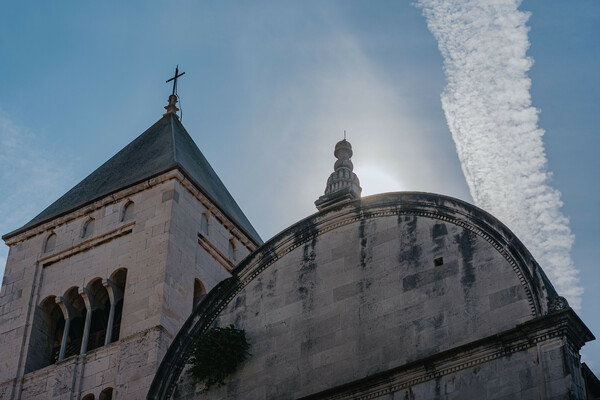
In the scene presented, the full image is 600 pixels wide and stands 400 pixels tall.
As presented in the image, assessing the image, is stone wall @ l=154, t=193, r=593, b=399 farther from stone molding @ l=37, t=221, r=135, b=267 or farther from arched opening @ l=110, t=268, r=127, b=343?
stone molding @ l=37, t=221, r=135, b=267

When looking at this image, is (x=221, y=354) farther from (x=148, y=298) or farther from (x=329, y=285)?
(x=148, y=298)

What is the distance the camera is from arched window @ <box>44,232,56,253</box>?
1412 inches

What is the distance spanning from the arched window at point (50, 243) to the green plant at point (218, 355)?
12.5 m

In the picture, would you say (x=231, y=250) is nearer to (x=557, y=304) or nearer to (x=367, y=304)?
(x=367, y=304)

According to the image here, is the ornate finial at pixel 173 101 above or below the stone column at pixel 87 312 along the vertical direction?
above

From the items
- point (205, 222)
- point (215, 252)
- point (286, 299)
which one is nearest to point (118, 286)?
point (215, 252)

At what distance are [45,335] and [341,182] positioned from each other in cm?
1237

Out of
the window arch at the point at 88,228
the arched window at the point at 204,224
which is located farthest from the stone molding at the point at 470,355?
the window arch at the point at 88,228

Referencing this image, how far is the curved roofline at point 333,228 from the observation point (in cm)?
2153

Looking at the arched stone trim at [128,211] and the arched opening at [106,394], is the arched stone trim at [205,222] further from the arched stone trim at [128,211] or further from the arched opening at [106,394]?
the arched opening at [106,394]

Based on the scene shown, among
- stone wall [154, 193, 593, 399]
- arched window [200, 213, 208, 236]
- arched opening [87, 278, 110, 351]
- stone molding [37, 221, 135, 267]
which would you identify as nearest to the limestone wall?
stone wall [154, 193, 593, 399]

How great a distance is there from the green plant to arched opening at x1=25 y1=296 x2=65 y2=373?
33.7 ft

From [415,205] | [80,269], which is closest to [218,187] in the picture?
[80,269]

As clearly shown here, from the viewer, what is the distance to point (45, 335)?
112ft
